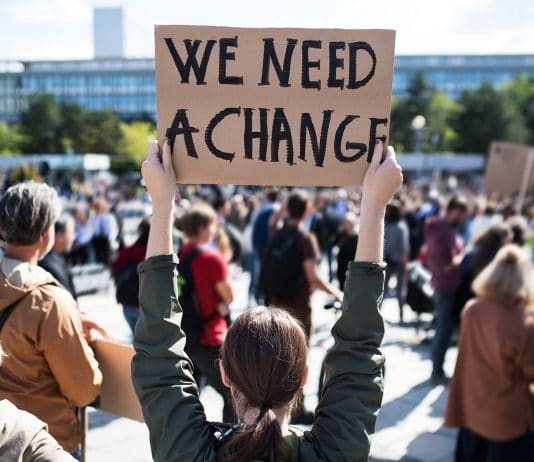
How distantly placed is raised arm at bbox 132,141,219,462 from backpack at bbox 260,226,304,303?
352 cm

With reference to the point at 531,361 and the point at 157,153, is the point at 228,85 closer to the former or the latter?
the point at 157,153

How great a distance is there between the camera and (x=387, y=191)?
5.08 feet

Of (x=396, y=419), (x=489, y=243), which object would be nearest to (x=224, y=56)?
(x=489, y=243)

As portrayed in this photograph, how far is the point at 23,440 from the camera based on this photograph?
53.0 inches

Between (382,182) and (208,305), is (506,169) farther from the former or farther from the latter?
(382,182)

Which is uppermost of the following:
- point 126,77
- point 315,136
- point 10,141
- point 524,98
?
point 126,77

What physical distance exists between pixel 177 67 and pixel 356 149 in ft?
1.74

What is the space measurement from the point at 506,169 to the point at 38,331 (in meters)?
13.6

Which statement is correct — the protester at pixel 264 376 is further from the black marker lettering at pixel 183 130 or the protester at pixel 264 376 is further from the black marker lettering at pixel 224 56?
the black marker lettering at pixel 224 56

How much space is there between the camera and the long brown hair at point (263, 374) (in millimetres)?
Result: 1306

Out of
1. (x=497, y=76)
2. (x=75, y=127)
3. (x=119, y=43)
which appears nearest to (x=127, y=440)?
(x=75, y=127)

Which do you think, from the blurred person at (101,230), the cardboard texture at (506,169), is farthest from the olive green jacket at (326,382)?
the cardboard texture at (506,169)

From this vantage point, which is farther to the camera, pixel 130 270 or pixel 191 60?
pixel 130 270

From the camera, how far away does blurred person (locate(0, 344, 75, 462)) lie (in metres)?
1.32
